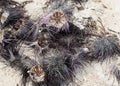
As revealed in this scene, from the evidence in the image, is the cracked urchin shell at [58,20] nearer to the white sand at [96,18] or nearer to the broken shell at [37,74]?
the white sand at [96,18]

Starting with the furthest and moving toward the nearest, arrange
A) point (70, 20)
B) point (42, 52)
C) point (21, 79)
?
point (70, 20), point (42, 52), point (21, 79)

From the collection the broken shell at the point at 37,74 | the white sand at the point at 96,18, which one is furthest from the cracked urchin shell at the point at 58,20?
the broken shell at the point at 37,74

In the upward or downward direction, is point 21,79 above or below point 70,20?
below

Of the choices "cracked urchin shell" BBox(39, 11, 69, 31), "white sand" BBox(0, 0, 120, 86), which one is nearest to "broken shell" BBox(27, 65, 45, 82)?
"white sand" BBox(0, 0, 120, 86)

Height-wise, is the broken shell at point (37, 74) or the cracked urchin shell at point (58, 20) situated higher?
the cracked urchin shell at point (58, 20)

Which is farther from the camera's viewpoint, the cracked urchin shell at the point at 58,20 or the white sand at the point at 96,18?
the cracked urchin shell at the point at 58,20

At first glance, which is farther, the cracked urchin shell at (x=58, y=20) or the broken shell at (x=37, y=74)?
the cracked urchin shell at (x=58, y=20)

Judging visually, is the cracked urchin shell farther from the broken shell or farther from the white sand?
the broken shell

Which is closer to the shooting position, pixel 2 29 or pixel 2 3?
pixel 2 29

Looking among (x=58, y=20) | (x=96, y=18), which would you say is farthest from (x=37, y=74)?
(x=96, y=18)

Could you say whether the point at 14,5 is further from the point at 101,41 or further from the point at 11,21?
the point at 101,41

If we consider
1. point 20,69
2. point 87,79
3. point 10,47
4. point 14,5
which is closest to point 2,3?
point 14,5
